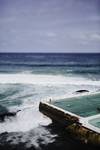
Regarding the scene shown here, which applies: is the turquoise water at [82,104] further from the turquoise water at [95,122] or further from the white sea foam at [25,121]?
the white sea foam at [25,121]

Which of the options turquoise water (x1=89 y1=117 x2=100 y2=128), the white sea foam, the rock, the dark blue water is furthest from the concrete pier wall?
the dark blue water

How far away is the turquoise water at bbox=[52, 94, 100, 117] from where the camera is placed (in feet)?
33.5

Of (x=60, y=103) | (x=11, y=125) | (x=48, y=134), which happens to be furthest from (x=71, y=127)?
(x=11, y=125)

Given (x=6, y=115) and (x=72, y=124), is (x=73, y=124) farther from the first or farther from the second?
(x=6, y=115)

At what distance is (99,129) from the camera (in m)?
7.97

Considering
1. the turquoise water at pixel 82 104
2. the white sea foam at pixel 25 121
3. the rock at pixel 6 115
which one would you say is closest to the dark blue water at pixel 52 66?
the turquoise water at pixel 82 104

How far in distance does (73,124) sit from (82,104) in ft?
8.64

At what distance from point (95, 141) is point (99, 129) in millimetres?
462

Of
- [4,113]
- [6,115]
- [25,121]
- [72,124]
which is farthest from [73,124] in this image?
[4,113]

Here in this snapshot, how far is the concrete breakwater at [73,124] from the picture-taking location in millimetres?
7959

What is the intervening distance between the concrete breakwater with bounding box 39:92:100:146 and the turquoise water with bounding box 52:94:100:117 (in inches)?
19.7

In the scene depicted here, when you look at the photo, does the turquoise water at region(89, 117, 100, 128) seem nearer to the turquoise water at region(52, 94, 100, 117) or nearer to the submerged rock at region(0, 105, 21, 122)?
the turquoise water at region(52, 94, 100, 117)

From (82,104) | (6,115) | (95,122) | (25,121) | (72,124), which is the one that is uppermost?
(82,104)

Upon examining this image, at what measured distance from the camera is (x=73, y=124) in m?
8.95
